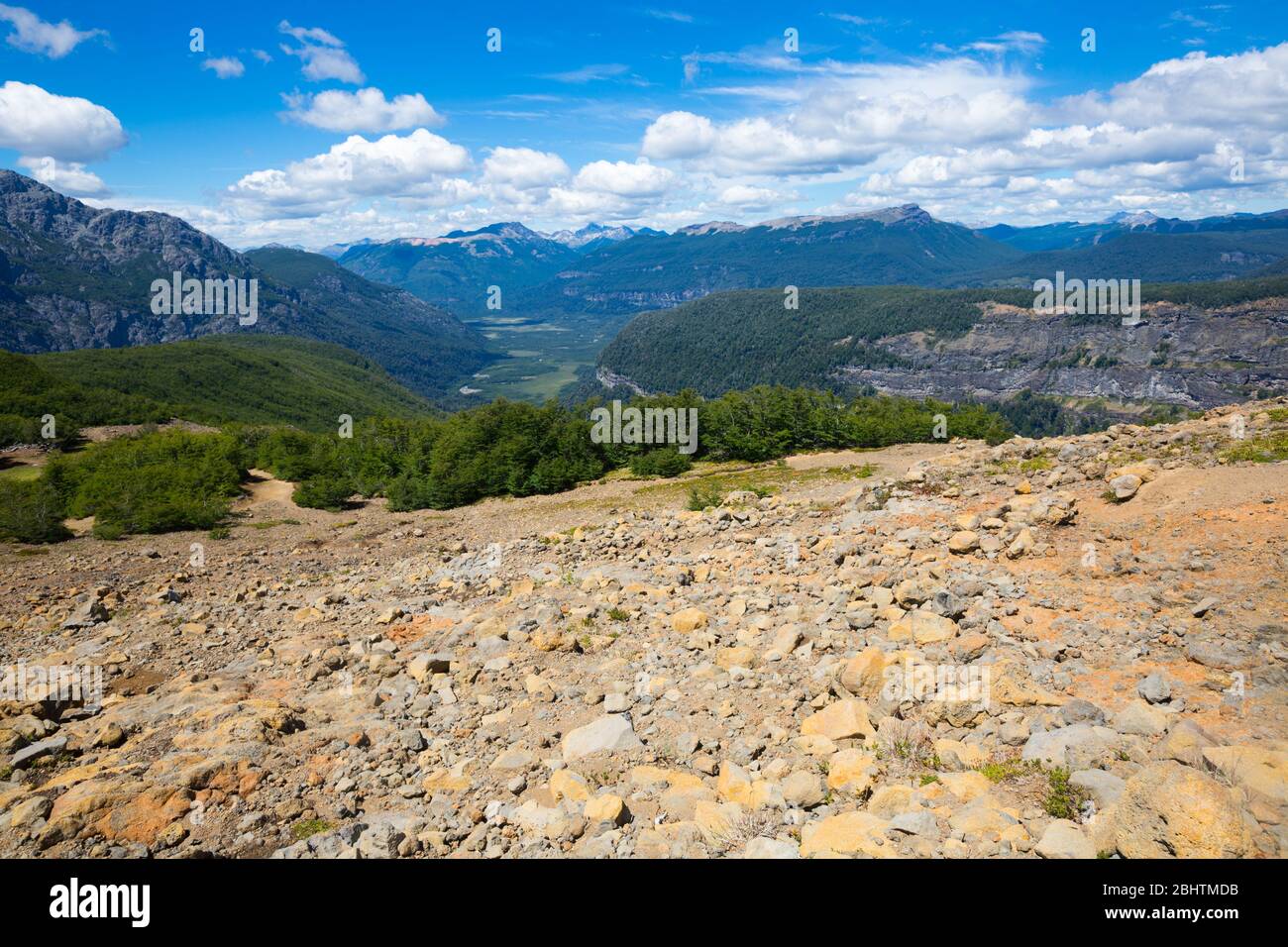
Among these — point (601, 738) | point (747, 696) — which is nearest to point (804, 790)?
point (747, 696)

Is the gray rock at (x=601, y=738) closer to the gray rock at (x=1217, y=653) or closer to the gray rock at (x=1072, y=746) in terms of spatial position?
the gray rock at (x=1072, y=746)

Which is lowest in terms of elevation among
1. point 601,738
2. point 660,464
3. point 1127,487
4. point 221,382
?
point 601,738

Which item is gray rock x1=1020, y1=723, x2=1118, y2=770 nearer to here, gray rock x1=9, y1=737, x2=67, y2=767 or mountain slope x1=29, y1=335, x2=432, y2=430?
gray rock x1=9, y1=737, x2=67, y2=767

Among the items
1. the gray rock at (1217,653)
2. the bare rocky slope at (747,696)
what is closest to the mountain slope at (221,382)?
the bare rocky slope at (747,696)

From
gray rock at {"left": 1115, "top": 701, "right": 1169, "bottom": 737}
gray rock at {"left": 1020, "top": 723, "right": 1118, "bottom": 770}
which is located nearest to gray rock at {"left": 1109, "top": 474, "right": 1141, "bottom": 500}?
gray rock at {"left": 1115, "top": 701, "right": 1169, "bottom": 737}

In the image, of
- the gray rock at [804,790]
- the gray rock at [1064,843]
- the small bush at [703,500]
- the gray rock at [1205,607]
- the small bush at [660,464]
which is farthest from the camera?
the small bush at [660,464]

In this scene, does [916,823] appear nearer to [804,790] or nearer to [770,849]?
[804,790]

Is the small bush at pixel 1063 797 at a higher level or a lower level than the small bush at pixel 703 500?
lower

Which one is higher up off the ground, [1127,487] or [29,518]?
[1127,487]
